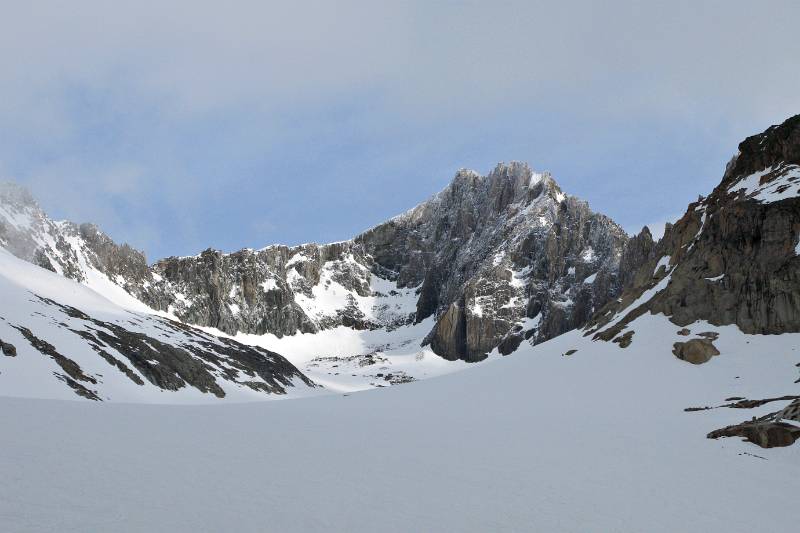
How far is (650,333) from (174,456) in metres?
40.5

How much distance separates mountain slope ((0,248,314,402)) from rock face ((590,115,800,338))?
4194cm

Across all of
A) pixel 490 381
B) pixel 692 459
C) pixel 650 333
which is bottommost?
pixel 692 459

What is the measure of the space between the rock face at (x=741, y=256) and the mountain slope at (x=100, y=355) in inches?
1651

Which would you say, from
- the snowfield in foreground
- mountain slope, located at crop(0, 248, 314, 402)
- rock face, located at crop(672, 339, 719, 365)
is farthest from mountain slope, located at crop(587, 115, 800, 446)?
mountain slope, located at crop(0, 248, 314, 402)

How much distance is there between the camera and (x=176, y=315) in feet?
579

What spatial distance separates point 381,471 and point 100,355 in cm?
4788

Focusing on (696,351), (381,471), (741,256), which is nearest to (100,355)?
(381,471)

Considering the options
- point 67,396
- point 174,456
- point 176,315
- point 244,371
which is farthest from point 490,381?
point 176,315

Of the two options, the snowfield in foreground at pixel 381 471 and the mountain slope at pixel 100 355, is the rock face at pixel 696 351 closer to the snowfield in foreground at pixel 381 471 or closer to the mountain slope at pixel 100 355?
the snowfield in foreground at pixel 381 471

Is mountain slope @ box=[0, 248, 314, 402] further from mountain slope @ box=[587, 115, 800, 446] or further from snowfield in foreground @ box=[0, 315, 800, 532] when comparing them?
mountain slope @ box=[587, 115, 800, 446]

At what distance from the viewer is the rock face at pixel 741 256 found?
137 ft

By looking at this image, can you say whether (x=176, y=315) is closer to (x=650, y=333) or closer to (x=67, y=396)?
(x=67, y=396)

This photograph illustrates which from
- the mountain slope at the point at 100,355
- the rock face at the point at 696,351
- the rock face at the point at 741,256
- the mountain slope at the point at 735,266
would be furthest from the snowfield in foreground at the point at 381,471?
the mountain slope at the point at 100,355

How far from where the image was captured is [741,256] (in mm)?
46531
